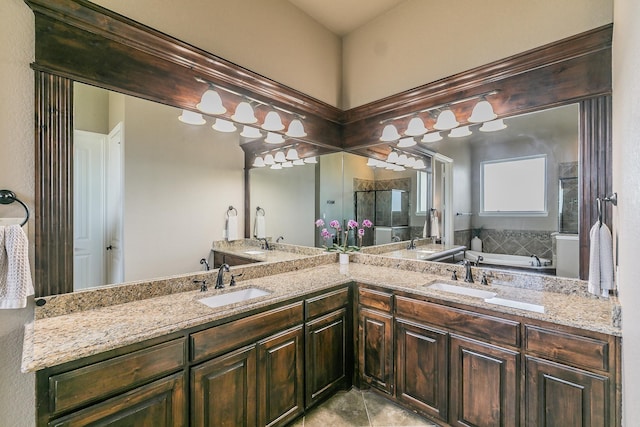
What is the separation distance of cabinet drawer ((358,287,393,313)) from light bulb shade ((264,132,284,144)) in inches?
58.8

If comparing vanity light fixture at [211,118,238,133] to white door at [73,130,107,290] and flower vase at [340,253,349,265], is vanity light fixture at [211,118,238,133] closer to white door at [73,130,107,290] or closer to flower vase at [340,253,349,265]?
white door at [73,130,107,290]

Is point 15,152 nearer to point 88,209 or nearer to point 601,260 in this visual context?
point 88,209

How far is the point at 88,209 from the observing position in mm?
1648

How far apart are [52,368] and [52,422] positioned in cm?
20

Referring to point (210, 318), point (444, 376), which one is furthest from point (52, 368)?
point (444, 376)

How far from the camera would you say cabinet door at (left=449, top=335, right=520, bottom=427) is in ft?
5.41

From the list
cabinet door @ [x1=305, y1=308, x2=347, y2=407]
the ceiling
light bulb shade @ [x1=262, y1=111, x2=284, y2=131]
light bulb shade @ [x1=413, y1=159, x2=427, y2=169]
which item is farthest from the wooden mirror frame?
cabinet door @ [x1=305, y1=308, x2=347, y2=407]

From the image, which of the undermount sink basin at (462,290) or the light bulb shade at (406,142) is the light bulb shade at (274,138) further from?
the undermount sink basin at (462,290)

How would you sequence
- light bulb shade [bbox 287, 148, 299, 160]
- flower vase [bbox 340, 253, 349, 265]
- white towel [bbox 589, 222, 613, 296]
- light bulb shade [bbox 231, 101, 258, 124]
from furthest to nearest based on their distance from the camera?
flower vase [bbox 340, 253, 349, 265], light bulb shade [bbox 287, 148, 299, 160], light bulb shade [bbox 231, 101, 258, 124], white towel [bbox 589, 222, 613, 296]

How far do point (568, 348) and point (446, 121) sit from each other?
5.81ft

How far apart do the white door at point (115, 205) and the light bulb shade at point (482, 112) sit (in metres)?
2.51

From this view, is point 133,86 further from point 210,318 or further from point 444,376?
point 444,376

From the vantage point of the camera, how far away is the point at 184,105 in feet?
6.62

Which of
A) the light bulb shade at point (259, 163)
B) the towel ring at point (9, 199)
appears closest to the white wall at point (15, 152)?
the towel ring at point (9, 199)
